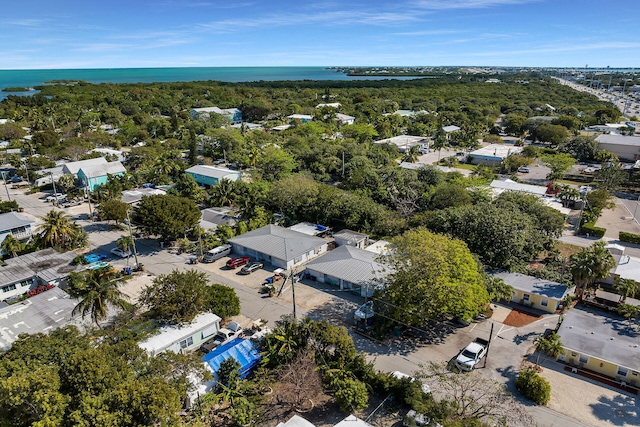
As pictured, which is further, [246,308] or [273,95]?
[273,95]

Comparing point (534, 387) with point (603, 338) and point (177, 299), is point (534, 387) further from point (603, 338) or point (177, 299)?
point (177, 299)

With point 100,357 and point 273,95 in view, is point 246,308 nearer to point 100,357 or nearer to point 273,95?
point 100,357

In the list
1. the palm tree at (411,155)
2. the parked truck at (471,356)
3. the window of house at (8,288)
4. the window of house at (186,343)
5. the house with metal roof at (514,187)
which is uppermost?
the palm tree at (411,155)

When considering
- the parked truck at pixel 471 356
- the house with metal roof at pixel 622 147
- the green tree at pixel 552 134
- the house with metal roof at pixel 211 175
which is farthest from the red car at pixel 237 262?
the green tree at pixel 552 134

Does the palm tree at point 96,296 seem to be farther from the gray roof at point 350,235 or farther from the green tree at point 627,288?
the green tree at point 627,288

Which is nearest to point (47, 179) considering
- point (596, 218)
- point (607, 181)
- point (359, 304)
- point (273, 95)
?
point (359, 304)

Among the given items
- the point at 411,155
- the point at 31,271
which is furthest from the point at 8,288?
the point at 411,155
